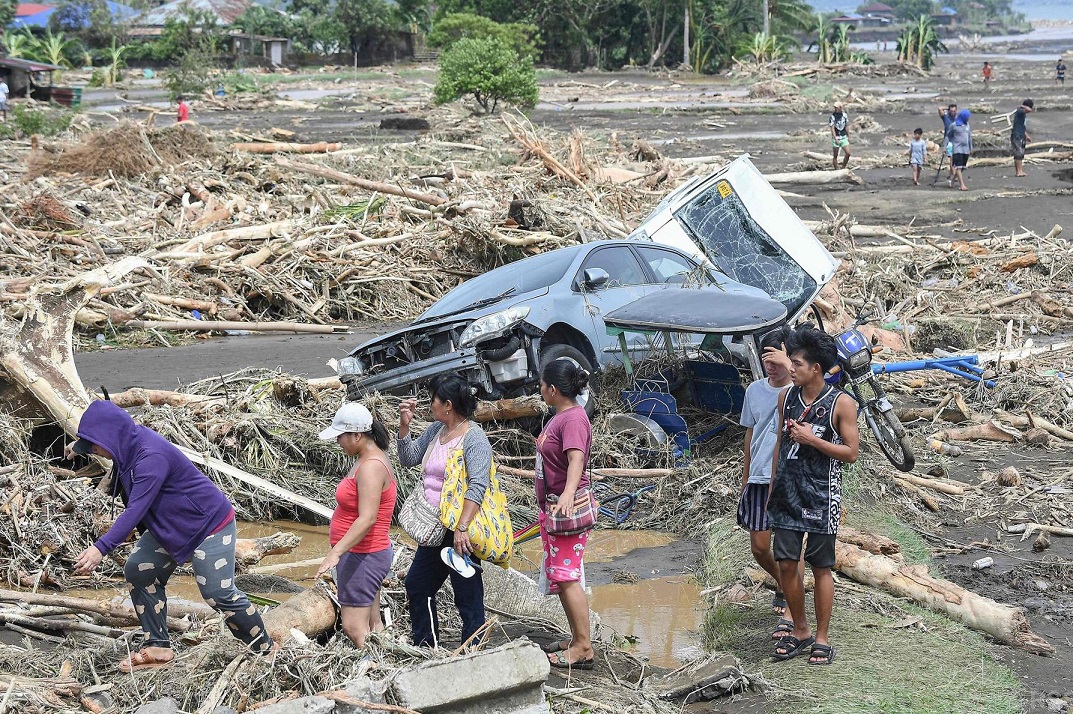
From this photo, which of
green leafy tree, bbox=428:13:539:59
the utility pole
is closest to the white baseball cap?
green leafy tree, bbox=428:13:539:59

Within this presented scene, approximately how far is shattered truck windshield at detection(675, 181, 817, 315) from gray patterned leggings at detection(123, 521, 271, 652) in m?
6.99

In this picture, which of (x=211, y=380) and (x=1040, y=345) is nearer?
(x=211, y=380)

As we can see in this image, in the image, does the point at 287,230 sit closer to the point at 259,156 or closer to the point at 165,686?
the point at 259,156

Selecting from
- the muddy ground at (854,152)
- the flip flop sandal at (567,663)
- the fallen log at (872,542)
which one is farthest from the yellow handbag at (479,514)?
the fallen log at (872,542)

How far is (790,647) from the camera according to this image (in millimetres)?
5945

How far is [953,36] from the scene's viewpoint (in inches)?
5812

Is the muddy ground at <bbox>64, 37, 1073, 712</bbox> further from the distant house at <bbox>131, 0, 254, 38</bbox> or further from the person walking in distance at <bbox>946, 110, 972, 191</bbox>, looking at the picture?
the distant house at <bbox>131, 0, 254, 38</bbox>

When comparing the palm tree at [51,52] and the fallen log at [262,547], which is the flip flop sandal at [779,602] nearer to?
the fallen log at [262,547]

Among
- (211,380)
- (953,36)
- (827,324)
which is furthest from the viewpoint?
(953,36)

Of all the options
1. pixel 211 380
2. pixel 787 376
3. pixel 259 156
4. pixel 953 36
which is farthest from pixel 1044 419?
pixel 953 36

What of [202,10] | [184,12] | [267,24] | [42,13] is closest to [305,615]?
[267,24]

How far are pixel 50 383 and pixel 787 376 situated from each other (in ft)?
18.8

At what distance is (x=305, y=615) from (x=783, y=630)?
2.48 m

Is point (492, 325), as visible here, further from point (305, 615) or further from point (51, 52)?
point (51, 52)
